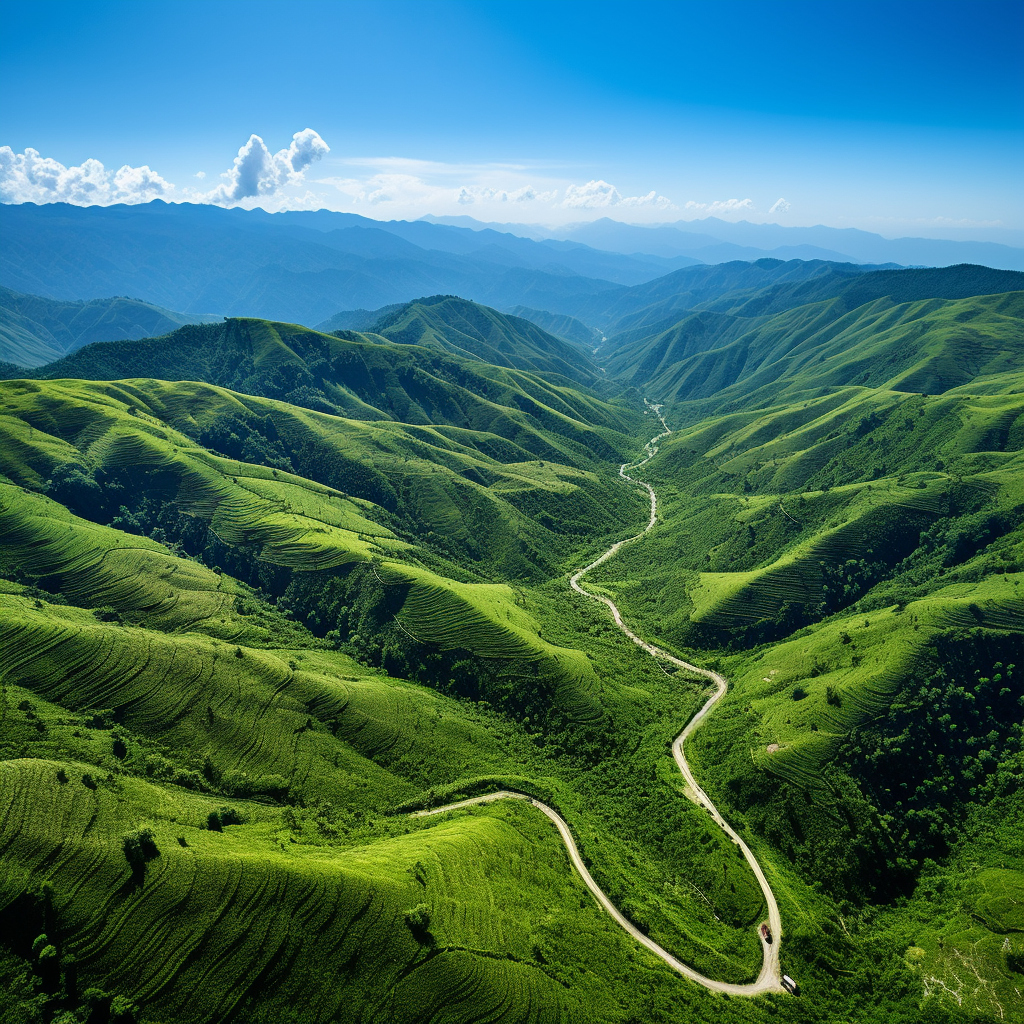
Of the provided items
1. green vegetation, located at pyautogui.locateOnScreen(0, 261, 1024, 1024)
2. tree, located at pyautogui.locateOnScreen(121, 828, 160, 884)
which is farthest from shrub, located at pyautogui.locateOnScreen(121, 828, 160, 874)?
green vegetation, located at pyautogui.locateOnScreen(0, 261, 1024, 1024)

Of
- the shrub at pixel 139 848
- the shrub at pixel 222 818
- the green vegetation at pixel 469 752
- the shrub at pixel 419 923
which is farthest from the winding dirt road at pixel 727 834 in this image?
the shrub at pixel 139 848

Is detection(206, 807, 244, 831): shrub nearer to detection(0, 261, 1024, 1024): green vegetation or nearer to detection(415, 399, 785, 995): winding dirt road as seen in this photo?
detection(0, 261, 1024, 1024): green vegetation

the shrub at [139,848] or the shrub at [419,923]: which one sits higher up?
the shrub at [139,848]

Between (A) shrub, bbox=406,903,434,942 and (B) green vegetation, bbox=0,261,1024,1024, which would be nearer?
(B) green vegetation, bbox=0,261,1024,1024

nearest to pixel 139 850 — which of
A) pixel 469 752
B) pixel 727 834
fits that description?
pixel 469 752

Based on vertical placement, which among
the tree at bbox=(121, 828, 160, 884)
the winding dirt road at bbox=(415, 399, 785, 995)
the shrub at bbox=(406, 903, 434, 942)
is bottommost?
the winding dirt road at bbox=(415, 399, 785, 995)

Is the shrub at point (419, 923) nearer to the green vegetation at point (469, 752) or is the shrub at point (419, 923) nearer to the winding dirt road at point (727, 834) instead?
the green vegetation at point (469, 752)

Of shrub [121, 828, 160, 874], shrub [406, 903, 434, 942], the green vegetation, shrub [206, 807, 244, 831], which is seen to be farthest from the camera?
shrub [206, 807, 244, 831]

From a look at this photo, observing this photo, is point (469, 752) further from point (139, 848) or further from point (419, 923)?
point (139, 848)

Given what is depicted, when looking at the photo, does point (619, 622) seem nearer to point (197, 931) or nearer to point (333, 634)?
point (333, 634)
